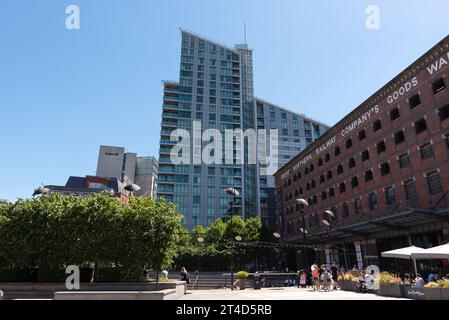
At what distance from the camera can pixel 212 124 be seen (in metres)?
90.2

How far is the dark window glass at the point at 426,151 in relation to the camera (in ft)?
Answer: 89.6

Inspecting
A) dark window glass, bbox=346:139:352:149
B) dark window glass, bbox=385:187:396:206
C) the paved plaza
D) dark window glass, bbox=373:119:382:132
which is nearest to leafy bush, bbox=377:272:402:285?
the paved plaza

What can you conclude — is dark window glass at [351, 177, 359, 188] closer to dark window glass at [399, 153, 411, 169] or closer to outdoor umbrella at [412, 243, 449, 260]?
dark window glass at [399, 153, 411, 169]

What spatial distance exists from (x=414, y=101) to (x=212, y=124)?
63997 mm

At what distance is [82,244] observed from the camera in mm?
21516

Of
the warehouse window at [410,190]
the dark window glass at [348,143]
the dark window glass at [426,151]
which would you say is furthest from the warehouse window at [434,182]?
the dark window glass at [348,143]

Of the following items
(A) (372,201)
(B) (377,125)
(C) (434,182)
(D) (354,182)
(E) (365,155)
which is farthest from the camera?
(D) (354,182)

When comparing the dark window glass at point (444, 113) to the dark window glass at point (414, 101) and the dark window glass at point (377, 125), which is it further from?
the dark window glass at point (377, 125)

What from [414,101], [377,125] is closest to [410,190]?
[414,101]

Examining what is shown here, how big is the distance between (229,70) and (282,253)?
59.0m

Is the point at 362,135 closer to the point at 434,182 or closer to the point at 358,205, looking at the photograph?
→ the point at 358,205

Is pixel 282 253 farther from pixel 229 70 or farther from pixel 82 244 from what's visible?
pixel 229 70
